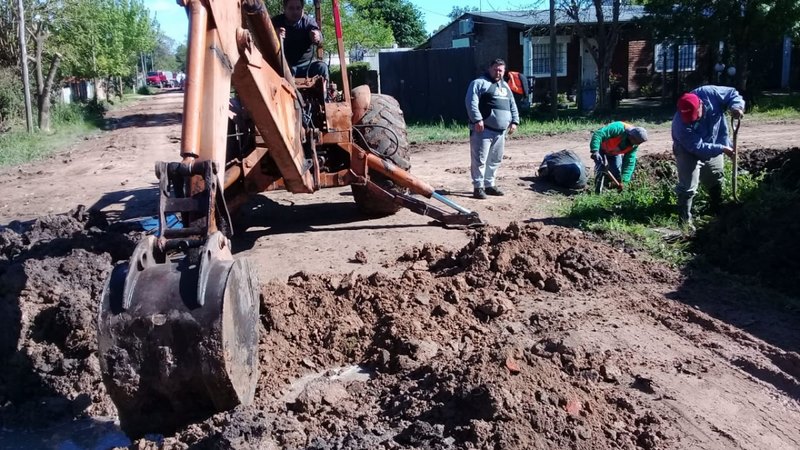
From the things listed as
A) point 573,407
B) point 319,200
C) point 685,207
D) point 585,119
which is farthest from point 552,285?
point 585,119

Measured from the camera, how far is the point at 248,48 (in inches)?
178

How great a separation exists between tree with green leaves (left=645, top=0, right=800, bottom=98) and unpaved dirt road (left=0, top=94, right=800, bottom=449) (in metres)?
15.8

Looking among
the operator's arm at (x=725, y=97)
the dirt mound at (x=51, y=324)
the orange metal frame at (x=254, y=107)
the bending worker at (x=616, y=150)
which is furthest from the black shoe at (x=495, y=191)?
the dirt mound at (x=51, y=324)

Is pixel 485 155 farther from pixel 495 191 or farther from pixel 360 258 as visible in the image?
pixel 360 258

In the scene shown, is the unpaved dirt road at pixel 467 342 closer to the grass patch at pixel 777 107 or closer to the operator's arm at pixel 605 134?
the operator's arm at pixel 605 134

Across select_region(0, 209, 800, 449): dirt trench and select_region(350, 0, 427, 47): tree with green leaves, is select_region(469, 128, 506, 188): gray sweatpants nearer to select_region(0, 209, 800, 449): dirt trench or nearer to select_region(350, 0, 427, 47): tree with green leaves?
select_region(0, 209, 800, 449): dirt trench

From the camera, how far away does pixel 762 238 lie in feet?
22.5

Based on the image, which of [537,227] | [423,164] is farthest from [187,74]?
[423,164]

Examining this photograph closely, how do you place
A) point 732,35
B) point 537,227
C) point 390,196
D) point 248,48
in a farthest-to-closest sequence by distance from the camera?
point 732,35, point 390,196, point 537,227, point 248,48

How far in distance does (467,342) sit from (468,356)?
505 millimetres

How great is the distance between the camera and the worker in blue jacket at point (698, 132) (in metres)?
7.88

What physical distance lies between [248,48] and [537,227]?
12.0ft

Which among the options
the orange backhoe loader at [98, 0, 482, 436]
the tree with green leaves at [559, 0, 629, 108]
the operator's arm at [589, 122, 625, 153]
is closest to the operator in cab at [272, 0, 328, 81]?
the orange backhoe loader at [98, 0, 482, 436]

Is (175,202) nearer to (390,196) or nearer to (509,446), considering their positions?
(509,446)
